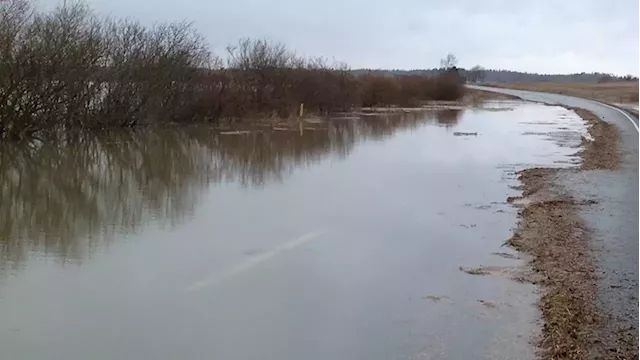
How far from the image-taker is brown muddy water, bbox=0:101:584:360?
704cm

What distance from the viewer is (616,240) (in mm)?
11008

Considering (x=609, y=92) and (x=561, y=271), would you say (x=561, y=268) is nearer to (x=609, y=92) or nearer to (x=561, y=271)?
(x=561, y=271)

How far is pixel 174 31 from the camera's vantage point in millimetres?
36688

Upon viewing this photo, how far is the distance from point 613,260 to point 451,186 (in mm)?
7638

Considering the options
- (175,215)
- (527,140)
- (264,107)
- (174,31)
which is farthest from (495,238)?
(264,107)

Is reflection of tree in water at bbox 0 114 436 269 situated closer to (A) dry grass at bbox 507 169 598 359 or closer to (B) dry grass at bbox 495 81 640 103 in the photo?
(A) dry grass at bbox 507 169 598 359

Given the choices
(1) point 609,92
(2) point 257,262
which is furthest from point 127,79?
(1) point 609,92

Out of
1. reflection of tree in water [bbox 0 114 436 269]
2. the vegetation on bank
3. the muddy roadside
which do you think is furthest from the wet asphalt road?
the vegetation on bank

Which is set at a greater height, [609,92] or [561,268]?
[609,92]

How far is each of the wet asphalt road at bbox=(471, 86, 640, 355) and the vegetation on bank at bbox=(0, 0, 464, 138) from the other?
18773 mm

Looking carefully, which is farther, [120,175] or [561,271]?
[120,175]

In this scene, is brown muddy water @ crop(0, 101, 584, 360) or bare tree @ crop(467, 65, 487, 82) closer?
brown muddy water @ crop(0, 101, 584, 360)

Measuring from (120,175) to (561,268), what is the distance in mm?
12218

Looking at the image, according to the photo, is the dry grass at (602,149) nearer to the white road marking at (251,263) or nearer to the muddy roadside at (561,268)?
the muddy roadside at (561,268)
